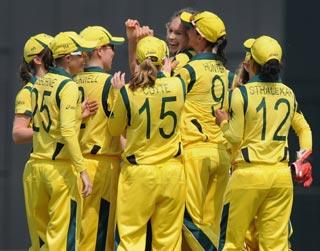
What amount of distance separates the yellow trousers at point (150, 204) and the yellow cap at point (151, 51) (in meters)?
0.74

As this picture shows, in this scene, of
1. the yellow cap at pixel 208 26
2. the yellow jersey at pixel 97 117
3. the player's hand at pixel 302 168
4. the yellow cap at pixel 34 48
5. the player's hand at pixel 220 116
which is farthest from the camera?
the yellow cap at pixel 34 48

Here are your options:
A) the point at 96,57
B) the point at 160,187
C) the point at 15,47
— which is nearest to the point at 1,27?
the point at 15,47

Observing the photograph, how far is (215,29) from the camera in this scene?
10.3 metres

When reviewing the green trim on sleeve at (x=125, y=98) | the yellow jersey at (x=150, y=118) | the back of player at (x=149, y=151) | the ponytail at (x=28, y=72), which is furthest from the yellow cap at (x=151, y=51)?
the ponytail at (x=28, y=72)

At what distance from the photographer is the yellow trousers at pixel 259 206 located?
31.7ft

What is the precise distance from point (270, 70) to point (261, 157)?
62 cm

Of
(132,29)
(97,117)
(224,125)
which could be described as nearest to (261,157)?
(224,125)

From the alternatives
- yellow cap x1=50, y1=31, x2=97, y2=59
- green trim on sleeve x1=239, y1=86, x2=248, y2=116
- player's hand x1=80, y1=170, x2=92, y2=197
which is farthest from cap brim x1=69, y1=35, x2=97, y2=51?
green trim on sleeve x1=239, y1=86, x2=248, y2=116

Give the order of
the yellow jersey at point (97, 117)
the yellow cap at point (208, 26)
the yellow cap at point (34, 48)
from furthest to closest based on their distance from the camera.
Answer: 1. the yellow cap at point (34, 48)
2. the yellow cap at point (208, 26)
3. the yellow jersey at point (97, 117)

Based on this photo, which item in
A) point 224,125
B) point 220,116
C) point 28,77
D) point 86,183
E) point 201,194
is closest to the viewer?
point 86,183

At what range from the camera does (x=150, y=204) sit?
977 centimetres

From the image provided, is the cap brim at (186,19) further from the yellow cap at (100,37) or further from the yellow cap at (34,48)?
the yellow cap at (34,48)

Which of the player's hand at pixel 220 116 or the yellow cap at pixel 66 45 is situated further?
the player's hand at pixel 220 116

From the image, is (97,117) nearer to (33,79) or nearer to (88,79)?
(88,79)
